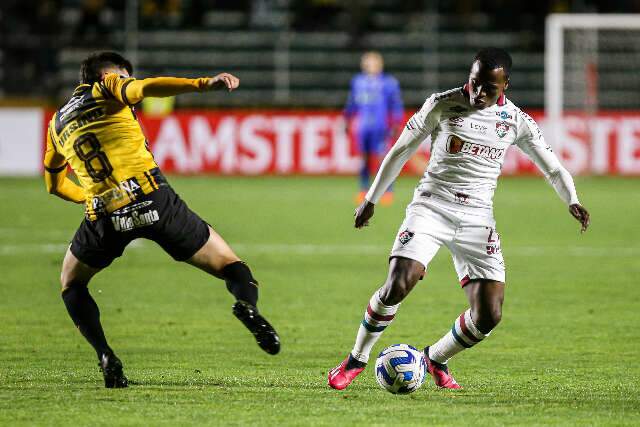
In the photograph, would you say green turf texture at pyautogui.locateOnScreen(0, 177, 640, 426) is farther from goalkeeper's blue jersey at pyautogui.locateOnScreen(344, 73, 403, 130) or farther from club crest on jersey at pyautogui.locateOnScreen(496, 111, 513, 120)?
goalkeeper's blue jersey at pyautogui.locateOnScreen(344, 73, 403, 130)

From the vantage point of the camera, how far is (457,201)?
7.08 metres

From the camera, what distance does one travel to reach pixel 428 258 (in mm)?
6965

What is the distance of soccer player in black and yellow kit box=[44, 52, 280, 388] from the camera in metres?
6.90

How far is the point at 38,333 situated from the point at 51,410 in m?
3.07

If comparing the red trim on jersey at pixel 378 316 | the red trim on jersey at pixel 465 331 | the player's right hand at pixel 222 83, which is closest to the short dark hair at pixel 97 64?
the player's right hand at pixel 222 83

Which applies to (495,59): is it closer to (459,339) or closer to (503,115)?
(503,115)

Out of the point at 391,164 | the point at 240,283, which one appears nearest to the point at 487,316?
the point at 391,164

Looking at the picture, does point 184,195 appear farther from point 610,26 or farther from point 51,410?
point 51,410

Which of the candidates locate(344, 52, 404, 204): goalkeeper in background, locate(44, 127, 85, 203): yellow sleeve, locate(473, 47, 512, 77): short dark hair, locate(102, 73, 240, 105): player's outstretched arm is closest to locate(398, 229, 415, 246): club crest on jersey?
locate(473, 47, 512, 77): short dark hair

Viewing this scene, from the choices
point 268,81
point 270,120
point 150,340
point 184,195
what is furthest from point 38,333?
point 268,81

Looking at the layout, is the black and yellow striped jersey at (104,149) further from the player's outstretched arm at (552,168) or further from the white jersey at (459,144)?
the player's outstretched arm at (552,168)

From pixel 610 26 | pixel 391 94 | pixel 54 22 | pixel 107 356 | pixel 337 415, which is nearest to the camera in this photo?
pixel 337 415

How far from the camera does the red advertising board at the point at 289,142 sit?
27500mm

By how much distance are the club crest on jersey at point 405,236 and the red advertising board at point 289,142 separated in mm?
20492
